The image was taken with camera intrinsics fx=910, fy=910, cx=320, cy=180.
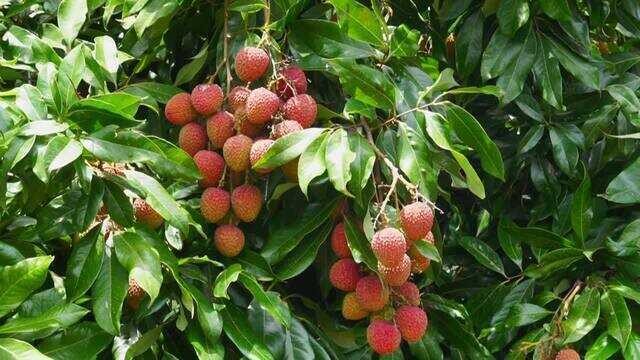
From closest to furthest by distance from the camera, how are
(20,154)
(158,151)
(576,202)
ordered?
(20,154) < (158,151) < (576,202)

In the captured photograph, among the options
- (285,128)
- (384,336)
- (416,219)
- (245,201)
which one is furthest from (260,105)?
(384,336)

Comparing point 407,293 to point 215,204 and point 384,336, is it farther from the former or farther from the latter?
point 215,204

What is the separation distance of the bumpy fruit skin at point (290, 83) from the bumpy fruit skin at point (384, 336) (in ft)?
1.26

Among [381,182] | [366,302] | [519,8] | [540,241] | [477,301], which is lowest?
[477,301]

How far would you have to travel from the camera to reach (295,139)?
1319 mm

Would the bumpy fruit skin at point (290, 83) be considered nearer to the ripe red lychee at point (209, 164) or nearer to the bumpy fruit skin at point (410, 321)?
the ripe red lychee at point (209, 164)

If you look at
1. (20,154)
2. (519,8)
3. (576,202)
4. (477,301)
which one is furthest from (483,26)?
(20,154)

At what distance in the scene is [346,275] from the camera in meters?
1.39

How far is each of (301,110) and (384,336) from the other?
0.36 m

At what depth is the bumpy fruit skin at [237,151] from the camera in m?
1.37

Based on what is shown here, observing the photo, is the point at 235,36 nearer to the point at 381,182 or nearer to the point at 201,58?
the point at 201,58

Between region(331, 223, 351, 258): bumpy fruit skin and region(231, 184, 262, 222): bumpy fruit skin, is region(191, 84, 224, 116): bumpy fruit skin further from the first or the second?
region(331, 223, 351, 258): bumpy fruit skin

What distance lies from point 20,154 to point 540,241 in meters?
0.97

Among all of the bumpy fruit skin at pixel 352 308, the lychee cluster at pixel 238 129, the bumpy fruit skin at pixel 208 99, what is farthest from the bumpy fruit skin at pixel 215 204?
the bumpy fruit skin at pixel 352 308
